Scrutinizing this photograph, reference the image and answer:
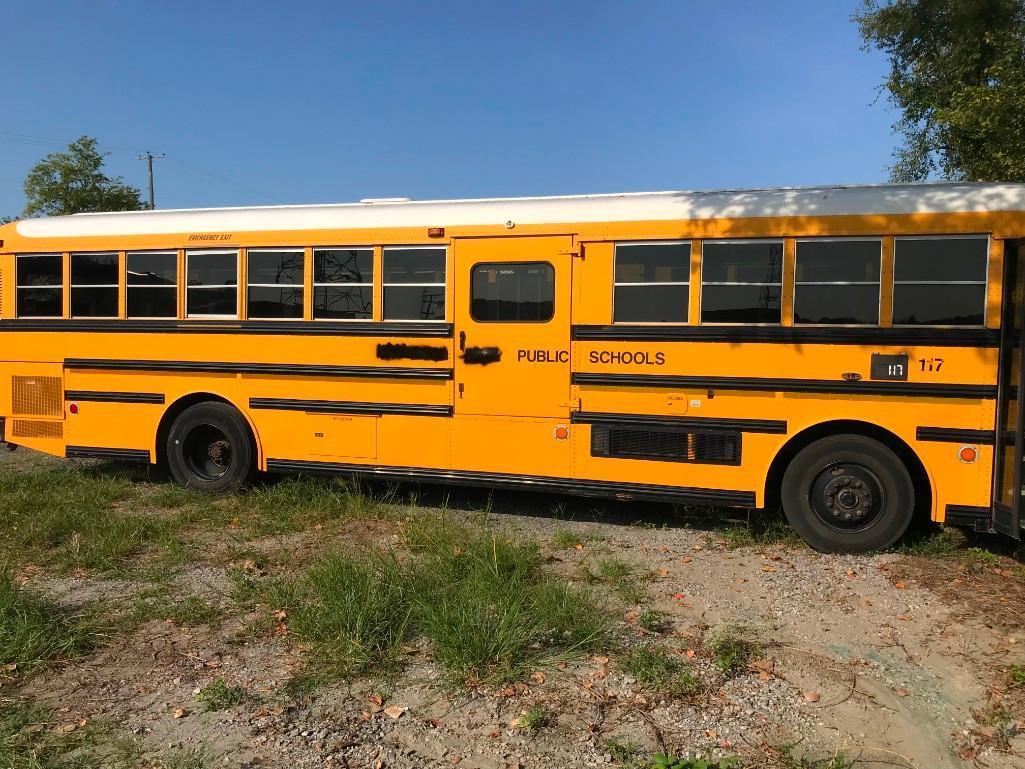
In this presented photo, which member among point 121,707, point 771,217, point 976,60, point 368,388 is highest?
point 976,60

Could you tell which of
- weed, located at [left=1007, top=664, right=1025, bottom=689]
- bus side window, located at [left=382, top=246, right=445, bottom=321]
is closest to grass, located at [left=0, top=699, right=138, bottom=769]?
weed, located at [left=1007, top=664, right=1025, bottom=689]

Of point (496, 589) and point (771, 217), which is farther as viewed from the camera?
point (771, 217)

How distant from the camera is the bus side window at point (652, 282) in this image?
5.55 meters

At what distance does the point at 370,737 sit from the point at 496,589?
1.28 metres

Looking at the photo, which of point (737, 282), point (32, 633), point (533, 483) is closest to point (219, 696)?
point (32, 633)

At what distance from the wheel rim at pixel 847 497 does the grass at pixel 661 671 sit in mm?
2309

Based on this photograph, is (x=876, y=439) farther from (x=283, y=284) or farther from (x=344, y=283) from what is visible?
(x=283, y=284)

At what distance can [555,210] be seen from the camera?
5.85 metres

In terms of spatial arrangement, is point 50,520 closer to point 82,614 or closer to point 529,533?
point 82,614

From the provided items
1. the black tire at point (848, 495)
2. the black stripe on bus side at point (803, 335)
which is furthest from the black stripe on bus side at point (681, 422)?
the black stripe on bus side at point (803, 335)

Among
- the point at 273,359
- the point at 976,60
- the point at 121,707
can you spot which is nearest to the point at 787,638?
the point at 121,707

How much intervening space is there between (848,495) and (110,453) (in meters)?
6.48

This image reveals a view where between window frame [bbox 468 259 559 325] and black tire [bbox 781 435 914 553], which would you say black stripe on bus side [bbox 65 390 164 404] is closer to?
window frame [bbox 468 259 559 325]

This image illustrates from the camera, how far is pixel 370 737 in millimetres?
2947
